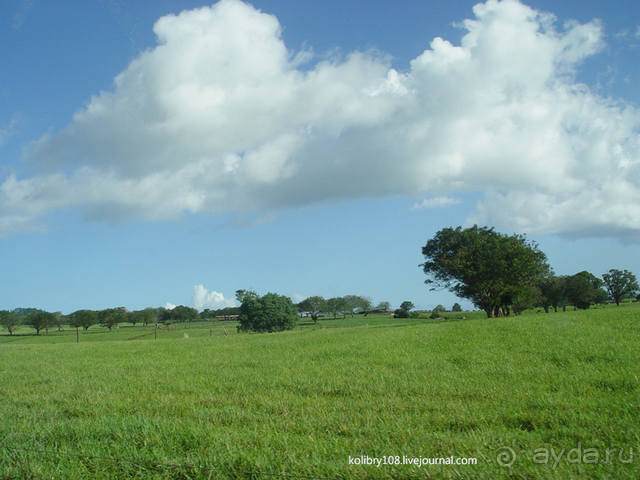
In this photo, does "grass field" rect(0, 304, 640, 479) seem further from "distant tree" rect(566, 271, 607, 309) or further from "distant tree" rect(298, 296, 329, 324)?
"distant tree" rect(298, 296, 329, 324)

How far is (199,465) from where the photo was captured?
482 cm

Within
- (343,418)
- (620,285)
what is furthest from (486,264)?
(620,285)

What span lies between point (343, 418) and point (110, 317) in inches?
5539

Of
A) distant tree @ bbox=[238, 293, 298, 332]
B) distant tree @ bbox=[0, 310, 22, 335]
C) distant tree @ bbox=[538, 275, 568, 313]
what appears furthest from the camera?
distant tree @ bbox=[0, 310, 22, 335]

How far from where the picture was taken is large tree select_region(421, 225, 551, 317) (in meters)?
43.6

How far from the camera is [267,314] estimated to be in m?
80.1

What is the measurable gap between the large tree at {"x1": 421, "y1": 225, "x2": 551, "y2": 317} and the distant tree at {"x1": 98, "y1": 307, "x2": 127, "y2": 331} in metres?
112

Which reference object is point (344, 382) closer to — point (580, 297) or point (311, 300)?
point (580, 297)

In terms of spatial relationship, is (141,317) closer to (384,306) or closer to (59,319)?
(59,319)

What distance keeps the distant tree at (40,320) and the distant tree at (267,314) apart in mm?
66629

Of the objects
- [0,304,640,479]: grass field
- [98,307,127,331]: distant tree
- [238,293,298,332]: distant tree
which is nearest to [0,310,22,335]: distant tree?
[98,307,127,331]: distant tree

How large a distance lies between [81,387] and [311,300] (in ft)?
507

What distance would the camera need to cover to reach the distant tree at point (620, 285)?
297 ft

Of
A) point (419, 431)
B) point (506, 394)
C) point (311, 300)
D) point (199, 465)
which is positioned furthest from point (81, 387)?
point (311, 300)
